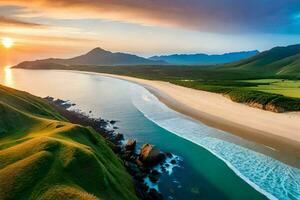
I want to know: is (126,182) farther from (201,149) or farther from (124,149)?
(201,149)

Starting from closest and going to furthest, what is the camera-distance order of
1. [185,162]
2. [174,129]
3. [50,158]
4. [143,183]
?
[50,158], [143,183], [185,162], [174,129]

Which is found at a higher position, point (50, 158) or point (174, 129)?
point (50, 158)

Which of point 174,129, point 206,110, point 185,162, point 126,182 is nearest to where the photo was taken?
point 126,182

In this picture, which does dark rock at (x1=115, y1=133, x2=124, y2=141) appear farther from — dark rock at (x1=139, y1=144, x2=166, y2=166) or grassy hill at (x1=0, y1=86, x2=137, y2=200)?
grassy hill at (x1=0, y1=86, x2=137, y2=200)

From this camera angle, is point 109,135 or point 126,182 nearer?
point 126,182

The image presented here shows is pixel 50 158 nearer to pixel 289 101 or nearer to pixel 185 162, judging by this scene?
pixel 185 162

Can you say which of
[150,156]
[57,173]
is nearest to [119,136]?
[150,156]

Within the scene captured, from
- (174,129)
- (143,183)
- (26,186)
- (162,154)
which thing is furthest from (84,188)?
(174,129)

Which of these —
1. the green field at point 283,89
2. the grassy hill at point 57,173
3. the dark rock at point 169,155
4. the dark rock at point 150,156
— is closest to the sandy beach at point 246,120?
the green field at point 283,89

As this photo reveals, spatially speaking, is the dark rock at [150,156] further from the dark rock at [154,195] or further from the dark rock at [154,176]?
the dark rock at [154,195]
